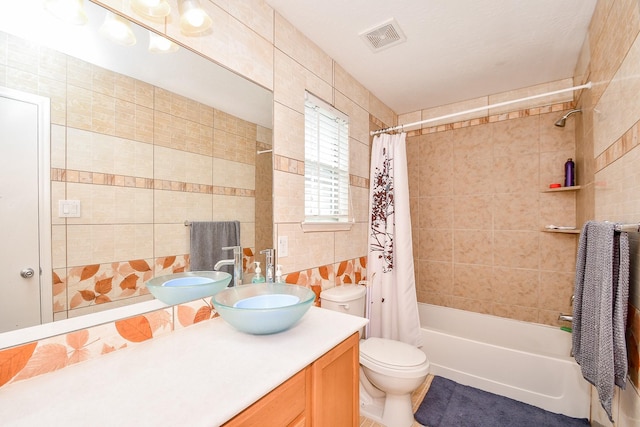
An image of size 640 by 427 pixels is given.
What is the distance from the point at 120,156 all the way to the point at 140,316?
60cm

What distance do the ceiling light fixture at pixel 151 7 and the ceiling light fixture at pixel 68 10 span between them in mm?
176

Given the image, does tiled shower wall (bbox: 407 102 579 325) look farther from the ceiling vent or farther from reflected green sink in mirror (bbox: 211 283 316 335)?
reflected green sink in mirror (bbox: 211 283 316 335)

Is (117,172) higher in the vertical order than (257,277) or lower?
higher

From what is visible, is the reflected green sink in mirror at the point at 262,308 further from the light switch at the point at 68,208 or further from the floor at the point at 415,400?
the floor at the point at 415,400

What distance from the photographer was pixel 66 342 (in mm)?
873

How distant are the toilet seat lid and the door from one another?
1.60 metres

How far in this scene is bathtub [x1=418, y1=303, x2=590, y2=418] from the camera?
1.81m

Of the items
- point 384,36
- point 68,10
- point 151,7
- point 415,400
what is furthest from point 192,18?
point 415,400

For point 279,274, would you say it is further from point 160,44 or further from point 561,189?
point 561,189

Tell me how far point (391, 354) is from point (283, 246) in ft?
3.24

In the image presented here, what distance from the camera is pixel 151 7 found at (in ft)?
3.47

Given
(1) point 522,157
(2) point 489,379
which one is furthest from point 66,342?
(1) point 522,157

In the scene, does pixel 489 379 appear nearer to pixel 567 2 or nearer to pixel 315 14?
pixel 567 2

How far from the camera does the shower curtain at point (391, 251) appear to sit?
2254 millimetres
